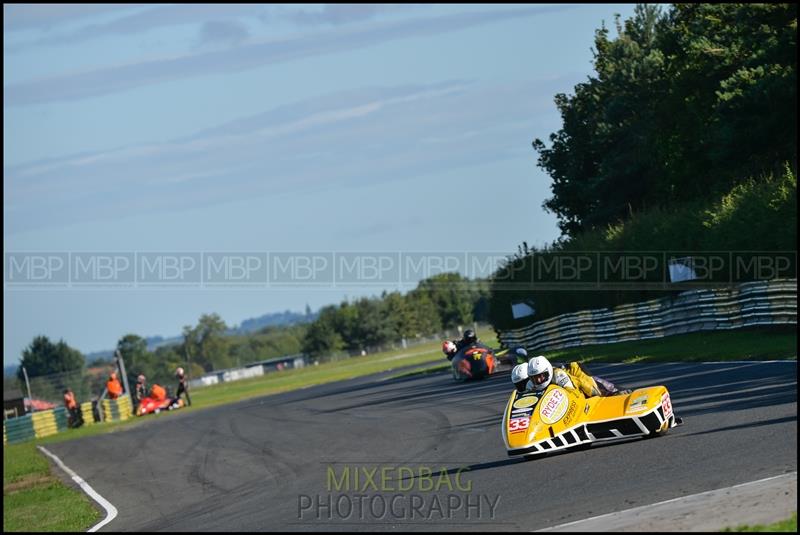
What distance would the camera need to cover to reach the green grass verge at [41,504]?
15.0 metres

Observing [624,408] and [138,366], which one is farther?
[138,366]

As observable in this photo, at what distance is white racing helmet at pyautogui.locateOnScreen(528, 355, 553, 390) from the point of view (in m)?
12.8

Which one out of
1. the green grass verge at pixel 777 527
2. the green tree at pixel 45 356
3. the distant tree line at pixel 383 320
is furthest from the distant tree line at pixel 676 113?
the green tree at pixel 45 356

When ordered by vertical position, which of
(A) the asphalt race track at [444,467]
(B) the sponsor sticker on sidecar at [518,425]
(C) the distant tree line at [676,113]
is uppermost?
(C) the distant tree line at [676,113]

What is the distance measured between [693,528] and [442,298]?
138 m

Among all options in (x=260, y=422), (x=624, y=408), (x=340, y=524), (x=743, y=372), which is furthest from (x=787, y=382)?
(x=260, y=422)

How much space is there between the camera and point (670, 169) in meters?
44.4

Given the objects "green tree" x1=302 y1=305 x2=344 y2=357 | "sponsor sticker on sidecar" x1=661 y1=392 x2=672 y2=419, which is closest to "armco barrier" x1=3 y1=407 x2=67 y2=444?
"sponsor sticker on sidecar" x1=661 y1=392 x2=672 y2=419

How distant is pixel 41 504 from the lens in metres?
18.0

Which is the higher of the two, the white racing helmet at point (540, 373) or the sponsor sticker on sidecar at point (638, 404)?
the white racing helmet at point (540, 373)

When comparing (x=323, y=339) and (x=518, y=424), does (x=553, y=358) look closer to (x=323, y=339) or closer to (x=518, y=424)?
(x=518, y=424)

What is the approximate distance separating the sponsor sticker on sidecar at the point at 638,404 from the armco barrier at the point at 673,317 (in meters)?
12.0

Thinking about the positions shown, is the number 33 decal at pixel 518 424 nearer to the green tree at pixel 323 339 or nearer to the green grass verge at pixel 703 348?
the green grass verge at pixel 703 348

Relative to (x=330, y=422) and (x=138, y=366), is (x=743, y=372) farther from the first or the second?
(x=138, y=366)
